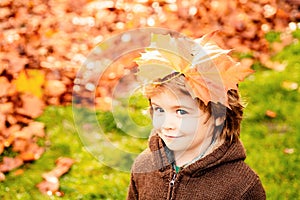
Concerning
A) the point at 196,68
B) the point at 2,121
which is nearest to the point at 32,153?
the point at 2,121

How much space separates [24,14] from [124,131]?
5.21ft

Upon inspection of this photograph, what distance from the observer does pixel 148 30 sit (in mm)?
4965

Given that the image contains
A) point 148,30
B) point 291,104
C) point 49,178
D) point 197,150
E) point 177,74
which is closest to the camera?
point 177,74

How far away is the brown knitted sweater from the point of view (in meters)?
2.23

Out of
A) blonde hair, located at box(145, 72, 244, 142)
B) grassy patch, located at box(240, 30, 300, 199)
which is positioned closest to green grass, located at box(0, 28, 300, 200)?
grassy patch, located at box(240, 30, 300, 199)

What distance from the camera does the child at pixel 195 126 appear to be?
205 cm

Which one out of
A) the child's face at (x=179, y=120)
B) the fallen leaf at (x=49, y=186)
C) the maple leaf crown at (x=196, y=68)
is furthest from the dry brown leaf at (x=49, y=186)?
the maple leaf crown at (x=196, y=68)

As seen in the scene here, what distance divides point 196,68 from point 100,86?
2484 millimetres

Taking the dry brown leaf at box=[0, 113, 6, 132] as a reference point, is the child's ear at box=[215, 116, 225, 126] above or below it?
above

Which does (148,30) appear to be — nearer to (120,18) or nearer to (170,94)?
(120,18)

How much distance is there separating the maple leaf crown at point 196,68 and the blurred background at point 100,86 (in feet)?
4.56

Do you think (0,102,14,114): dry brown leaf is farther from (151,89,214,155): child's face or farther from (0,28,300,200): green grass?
(151,89,214,155): child's face

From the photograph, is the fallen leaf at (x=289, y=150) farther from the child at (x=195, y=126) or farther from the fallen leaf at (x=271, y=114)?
the child at (x=195, y=126)

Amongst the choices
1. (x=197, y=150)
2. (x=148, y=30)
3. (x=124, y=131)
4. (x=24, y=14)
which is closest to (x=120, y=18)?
(x=148, y=30)
